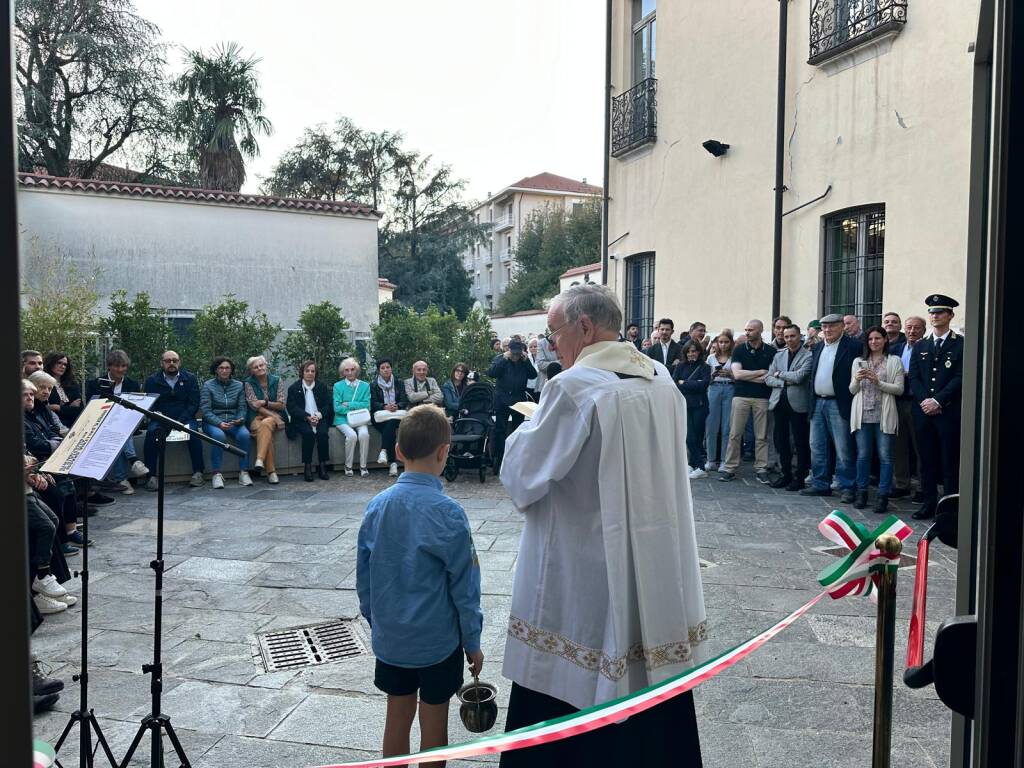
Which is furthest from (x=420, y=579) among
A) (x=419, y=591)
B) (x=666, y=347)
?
(x=666, y=347)

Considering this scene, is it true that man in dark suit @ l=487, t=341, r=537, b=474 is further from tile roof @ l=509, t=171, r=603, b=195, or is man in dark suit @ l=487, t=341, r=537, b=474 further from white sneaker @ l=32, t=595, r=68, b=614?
tile roof @ l=509, t=171, r=603, b=195

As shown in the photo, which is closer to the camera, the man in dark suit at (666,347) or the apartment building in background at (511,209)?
the man in dark suit at (666,347)

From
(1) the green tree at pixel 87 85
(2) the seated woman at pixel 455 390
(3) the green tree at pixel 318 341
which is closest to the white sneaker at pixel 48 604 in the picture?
(2) the seated woman at pixel 455 390

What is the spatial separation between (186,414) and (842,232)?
875 cm

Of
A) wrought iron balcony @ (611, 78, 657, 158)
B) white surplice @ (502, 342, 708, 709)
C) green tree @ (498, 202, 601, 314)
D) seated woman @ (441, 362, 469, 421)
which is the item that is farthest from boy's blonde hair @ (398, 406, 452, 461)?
green tree @ (498, 202, 601, 314)

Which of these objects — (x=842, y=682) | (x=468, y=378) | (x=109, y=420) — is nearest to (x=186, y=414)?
(x=468, y=378)

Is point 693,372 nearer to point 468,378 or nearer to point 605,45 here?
point 468,378

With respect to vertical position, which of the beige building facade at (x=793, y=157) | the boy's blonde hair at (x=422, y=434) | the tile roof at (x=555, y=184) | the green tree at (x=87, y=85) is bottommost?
the boy's blonde hair at (x=422, y=434)

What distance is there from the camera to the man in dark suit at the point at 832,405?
28.7 feet

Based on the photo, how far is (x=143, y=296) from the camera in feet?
36.2

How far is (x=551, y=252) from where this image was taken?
46688 millimetres

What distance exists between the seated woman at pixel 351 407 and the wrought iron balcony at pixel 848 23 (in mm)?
7434

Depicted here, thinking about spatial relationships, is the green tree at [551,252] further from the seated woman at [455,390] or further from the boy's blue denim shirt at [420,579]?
the boy's blue denim shirt at [420,579]

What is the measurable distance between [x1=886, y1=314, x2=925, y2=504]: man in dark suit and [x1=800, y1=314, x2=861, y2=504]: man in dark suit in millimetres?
443
